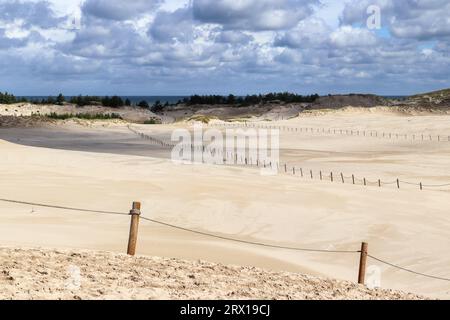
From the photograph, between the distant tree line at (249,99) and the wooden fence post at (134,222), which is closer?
the wooden fence post at (134,222)

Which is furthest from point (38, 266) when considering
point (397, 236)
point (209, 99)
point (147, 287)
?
point (209, 99)

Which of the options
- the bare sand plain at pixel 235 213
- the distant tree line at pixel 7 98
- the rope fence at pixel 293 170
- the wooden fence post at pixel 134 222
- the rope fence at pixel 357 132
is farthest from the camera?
the distant tree line at pixel 7 98

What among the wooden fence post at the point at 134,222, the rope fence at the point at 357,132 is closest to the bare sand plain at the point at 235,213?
the wooden fence post at the point at 134,222

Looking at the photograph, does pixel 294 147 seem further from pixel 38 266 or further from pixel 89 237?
pixel 38 266

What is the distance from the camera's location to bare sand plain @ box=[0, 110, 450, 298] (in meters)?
14.8

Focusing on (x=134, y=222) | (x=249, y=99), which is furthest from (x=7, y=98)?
(x=134, y=222)

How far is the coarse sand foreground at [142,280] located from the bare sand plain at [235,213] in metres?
2.31

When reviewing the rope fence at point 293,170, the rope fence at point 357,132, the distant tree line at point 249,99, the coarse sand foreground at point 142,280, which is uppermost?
the distant tree line at point 249,99

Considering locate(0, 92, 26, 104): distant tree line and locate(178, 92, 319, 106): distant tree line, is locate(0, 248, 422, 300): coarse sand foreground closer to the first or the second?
locate(0, 92, 26, 104): distant tree line

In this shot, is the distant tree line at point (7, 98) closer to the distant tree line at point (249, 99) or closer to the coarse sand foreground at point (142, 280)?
the distant tree line at point (249, 99)

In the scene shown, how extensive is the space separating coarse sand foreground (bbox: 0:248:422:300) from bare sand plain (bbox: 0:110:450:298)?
2306 millimetres

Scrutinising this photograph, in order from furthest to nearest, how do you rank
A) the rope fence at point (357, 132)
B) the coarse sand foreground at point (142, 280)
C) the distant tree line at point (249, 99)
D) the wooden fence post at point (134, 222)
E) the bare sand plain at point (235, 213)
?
the distant tree line at point (249, 99) < the rope fence at point (357, 132) < the bare sand plain at point (235, 213) < the wooden fence post at point (134, 222) < the coarse sand foreground at point (142, 280)

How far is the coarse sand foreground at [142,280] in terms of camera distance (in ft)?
29.8

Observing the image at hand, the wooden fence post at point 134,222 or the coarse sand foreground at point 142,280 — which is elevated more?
the wooden fence post at point 134,222
